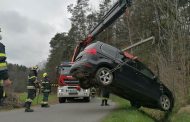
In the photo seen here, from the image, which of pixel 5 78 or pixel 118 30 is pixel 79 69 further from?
pixel 118 30

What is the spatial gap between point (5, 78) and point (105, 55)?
9347 millimetres

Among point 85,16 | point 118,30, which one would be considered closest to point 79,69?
point 118,30

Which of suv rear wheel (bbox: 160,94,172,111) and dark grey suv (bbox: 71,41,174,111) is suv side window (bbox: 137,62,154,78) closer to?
dark grey suv (bbox: 71,41,174,111)

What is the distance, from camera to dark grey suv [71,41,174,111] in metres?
15.6

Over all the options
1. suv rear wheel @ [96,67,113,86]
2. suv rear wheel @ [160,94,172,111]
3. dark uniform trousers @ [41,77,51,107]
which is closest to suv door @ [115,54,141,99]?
suv rear wheel @ [96,67,113,86]

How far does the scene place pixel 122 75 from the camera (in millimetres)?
15727

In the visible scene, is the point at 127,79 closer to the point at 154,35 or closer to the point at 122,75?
the point at 122,75

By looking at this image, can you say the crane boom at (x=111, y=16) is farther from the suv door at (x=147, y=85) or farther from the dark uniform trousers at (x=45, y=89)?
the suv door at (x=147, y=85)

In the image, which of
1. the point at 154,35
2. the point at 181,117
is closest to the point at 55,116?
the point at 181,117

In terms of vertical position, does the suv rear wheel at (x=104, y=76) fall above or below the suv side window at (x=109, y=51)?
below

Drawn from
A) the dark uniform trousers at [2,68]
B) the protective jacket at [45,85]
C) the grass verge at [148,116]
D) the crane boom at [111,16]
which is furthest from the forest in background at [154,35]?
the dark uniform trousers at [2,68]

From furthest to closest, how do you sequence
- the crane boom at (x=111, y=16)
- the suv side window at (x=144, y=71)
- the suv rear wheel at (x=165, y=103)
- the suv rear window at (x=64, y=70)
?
1. the suv rear window at (x=64, y=70)
2. the crane boom at (x=111, y=16)
3. the suv side window at (x=144, y=71)
4. the suv rear wheel at (x=165, y=103)

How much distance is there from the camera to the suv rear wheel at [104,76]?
15.5 metres

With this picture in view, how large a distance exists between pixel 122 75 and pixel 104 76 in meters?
0.69
